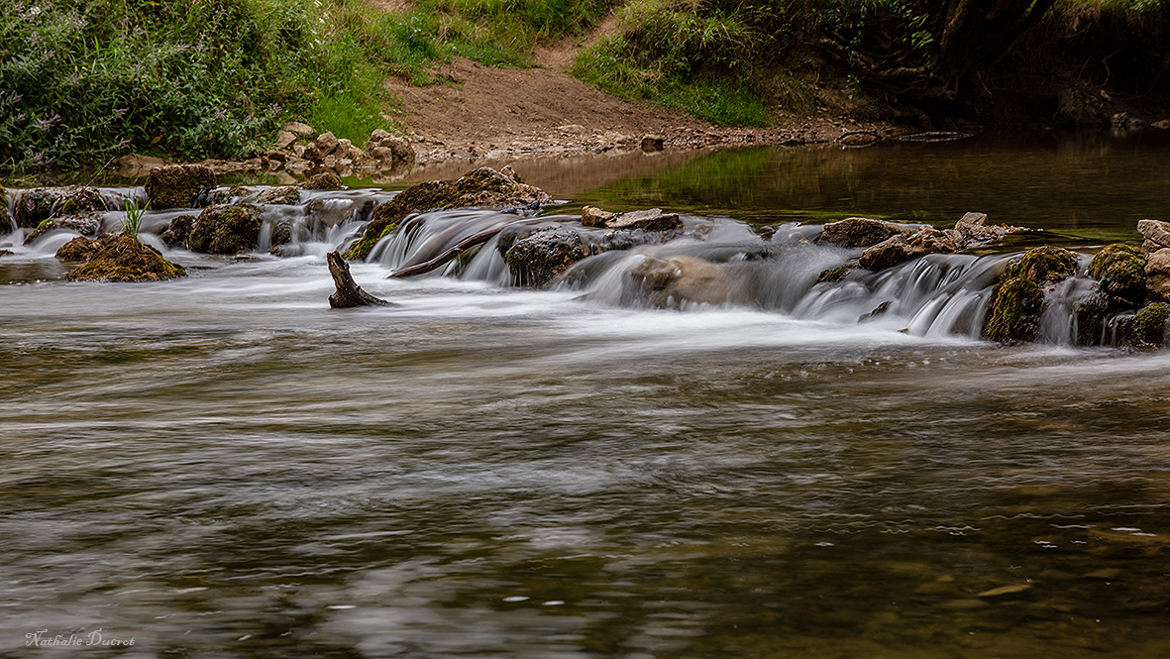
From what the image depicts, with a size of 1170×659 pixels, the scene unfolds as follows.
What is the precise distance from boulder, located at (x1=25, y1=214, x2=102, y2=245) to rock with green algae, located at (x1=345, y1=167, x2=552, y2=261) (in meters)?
2.69

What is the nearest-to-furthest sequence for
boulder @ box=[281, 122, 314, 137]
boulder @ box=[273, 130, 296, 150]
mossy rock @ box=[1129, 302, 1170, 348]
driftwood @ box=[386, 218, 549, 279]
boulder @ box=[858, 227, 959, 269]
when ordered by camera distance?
mossy rock @ box=[1129, 302, 1170, 348]
boulder @ box=[858, 227, 959, 269]
driftwood @ box=[386, 218, 549, 279]
boulder @ box=[273, 130, 296, 150]
boulder @ box=[281, 122, 314, 137]

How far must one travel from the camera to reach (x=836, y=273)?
6.51 m

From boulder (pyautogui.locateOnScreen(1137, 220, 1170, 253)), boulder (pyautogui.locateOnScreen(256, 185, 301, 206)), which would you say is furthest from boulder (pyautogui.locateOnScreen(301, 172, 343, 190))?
boulder (pyautogui.locateOnScreen(1137, 220, 1170, 253))

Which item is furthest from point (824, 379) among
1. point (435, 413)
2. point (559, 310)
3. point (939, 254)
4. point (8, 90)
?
point (8, 90)

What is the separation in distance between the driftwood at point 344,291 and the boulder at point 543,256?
1096 millimetres

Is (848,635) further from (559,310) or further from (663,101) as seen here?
(663,101)

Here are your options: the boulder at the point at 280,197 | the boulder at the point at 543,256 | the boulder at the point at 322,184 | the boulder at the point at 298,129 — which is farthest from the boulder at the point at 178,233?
the boulder at the point at 298,129

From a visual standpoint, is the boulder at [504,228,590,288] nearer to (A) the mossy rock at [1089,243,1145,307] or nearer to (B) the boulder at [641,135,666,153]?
(A) the mossy rock at [1089,243,1145,307]

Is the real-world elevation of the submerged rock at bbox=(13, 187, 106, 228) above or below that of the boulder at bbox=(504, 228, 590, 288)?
above

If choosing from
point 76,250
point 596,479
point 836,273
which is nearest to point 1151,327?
point 836,273

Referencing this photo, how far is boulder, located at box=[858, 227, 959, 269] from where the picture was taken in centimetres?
635

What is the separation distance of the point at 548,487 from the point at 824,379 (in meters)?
1.86

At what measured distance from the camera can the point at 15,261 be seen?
9438mm

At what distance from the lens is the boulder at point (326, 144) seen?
1570cm
